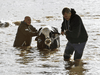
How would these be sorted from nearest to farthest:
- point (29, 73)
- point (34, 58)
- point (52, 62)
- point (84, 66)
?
point (29, 73)
point (84, 66)
point (52, 62)
point (34, 58)

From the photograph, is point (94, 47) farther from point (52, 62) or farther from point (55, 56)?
point (52, 62)

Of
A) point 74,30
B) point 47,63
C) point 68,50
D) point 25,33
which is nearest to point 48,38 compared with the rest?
point 25,33

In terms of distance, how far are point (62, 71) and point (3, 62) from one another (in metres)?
1.78

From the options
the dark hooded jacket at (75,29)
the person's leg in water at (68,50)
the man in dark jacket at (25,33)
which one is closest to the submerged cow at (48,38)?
the man in dark jacket at (25,33)

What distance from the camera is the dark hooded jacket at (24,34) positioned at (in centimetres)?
811

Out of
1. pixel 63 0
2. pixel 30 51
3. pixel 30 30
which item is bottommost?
pixel 63 0

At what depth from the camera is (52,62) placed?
6.25 meters

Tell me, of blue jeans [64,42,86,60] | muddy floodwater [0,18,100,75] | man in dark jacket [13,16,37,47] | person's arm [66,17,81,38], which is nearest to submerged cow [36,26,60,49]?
muddy floodwater [0,18,100,75]

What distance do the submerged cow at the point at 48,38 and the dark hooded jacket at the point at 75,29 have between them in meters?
2.11

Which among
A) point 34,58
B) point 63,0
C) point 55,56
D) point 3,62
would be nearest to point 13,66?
point 3,62

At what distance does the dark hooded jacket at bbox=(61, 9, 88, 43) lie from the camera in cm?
520

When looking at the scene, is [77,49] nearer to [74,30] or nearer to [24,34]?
[74,30]

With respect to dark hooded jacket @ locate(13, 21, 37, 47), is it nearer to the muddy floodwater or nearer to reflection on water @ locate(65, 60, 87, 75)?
the muddy floodwater

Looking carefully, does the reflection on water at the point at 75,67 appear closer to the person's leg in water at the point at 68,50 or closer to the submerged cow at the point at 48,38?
the person's leg in water at the point at 68,50
